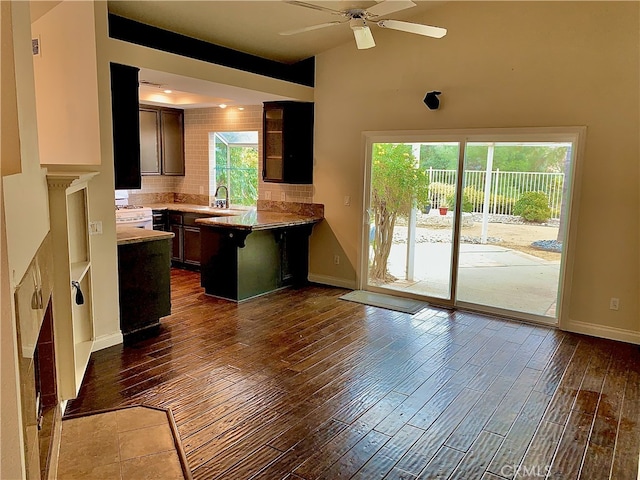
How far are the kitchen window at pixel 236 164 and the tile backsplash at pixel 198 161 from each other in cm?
13

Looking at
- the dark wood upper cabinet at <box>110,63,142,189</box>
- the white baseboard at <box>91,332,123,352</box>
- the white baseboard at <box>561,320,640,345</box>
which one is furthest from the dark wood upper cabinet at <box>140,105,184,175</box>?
the white baseboard at <box>561,320,640,345</box>

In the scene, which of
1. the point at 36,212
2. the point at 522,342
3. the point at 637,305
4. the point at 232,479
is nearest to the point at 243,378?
the point at 232,479

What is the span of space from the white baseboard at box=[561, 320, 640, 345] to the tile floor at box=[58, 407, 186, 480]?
3947mm

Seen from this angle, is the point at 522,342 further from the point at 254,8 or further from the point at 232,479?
the point at 254,8

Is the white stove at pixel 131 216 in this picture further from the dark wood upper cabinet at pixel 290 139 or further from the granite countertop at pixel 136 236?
the dark wood upper cabinet at pixel 290 139

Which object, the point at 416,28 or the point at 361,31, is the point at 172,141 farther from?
the point at 416,28

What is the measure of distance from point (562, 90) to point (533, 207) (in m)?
1.18

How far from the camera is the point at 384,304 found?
5672 millimetres

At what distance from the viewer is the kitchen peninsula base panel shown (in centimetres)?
563

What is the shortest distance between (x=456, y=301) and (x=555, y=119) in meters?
2.19

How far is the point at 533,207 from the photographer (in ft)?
16.8

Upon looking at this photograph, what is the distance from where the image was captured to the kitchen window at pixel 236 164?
7492 millimetres

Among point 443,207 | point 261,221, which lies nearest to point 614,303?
point 443,207

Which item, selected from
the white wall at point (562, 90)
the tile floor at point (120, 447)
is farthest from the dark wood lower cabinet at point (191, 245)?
the tile floor at point (120, 447)
